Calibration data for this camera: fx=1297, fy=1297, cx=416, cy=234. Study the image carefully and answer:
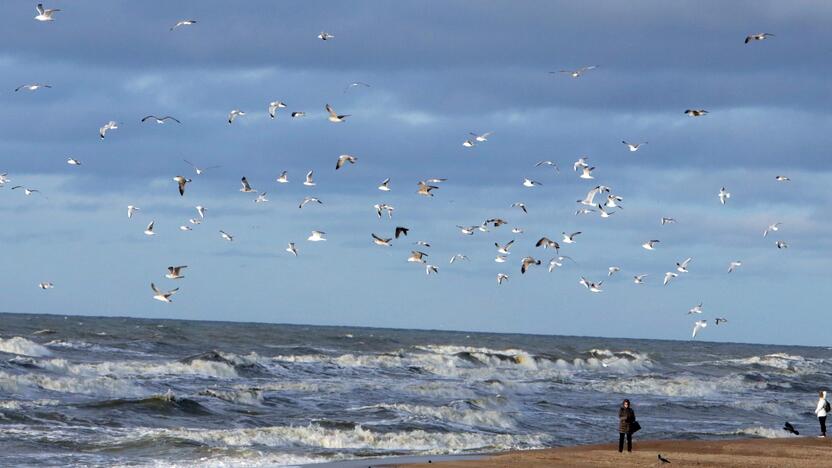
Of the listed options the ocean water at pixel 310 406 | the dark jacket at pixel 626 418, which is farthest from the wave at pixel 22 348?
the dark jacket at pixel 626 418

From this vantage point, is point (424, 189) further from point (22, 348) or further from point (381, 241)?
point (22, 348)

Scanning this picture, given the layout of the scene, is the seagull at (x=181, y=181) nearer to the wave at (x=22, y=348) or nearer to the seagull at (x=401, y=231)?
the seagull at (x=401, y=231)

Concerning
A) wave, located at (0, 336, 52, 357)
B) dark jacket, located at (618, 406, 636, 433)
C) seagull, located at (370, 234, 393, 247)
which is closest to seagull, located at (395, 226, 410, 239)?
seagull, located at (370, 234, 393, 247)

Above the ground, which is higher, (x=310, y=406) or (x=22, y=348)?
(x=22, y=348)

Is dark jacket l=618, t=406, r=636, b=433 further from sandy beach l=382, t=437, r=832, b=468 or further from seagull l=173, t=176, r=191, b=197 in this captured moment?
seagull l=173, t=176, r=191, b=197

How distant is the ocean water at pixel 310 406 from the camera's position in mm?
27156

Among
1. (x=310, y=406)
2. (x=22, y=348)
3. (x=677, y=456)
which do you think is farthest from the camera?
(x=22, y=348)

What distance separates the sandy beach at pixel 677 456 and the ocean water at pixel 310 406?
109 inches

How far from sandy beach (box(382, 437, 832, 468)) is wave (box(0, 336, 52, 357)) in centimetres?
3364

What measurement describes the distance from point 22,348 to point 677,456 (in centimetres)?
3830

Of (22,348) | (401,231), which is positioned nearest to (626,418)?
(401,231)

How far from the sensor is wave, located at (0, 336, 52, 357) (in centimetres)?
5539

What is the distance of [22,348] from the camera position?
2229 inches

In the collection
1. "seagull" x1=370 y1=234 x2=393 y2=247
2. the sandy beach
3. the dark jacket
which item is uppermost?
"seagull" x1=370 y1=234 x2=393 y2=247
